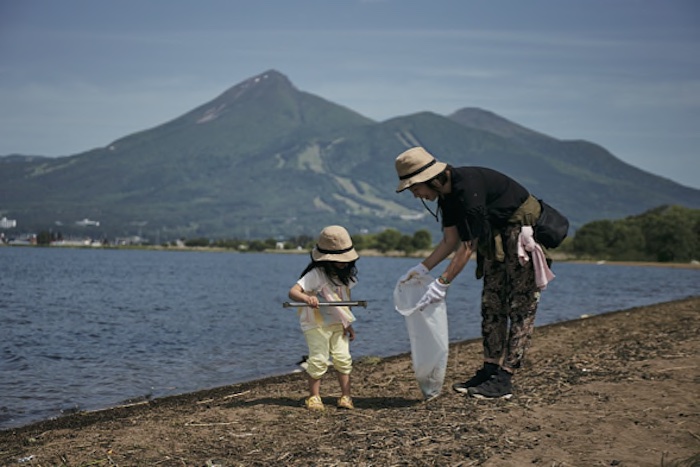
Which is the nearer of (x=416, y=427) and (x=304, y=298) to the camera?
(x=416, y=427)

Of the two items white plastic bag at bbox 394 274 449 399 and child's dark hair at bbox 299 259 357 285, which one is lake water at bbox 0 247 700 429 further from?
white plastic bag at bbox 394 274 449 399

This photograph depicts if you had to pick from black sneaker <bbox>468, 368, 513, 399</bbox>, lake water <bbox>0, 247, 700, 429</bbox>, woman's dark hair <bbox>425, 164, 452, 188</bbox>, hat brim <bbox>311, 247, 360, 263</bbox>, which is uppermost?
woman's dark hair <bbox>425, 164, 452, 188</bbox>

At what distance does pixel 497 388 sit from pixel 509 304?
78cm

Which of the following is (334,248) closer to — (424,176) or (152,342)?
(424,176)

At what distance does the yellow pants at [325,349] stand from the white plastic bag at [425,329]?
63 centimetres

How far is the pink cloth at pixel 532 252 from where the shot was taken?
25.8 feet

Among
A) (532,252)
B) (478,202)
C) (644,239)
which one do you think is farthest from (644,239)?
(478,202)

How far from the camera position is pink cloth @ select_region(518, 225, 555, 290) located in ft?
25.8

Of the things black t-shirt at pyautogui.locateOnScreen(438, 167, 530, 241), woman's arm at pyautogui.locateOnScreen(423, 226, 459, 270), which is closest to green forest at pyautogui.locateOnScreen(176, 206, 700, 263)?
black t-shirt at pyautogui.locateOnScreen(438, 167, 530, 241)

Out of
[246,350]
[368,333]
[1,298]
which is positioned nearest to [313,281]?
[246,350]

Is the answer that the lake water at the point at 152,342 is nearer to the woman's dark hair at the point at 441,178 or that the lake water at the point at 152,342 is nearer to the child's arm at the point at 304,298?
the child's arm at the point at 304,298

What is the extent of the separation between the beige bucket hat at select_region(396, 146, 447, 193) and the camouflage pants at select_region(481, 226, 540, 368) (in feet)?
3.31

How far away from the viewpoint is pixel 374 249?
179m

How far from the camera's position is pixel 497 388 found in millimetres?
8117
